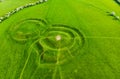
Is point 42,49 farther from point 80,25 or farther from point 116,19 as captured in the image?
point 116,19

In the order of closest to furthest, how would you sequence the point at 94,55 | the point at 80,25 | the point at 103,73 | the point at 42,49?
the point at 103,73 < the point at 94,55 < the point at 42,49 < the point at 80,25

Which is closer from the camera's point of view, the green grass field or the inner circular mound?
the green grass field

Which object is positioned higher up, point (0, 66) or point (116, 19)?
point (116, 19)

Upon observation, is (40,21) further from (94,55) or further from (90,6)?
(94,55)

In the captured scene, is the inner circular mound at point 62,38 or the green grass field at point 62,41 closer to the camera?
the green grass field at point 62,41

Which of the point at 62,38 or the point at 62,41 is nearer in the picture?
the point at 62,41

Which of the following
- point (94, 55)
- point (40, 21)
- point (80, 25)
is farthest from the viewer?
point (40, 21)

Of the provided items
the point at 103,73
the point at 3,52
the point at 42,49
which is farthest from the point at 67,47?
the point at 3,52

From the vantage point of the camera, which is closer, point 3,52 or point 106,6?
point 3,52
